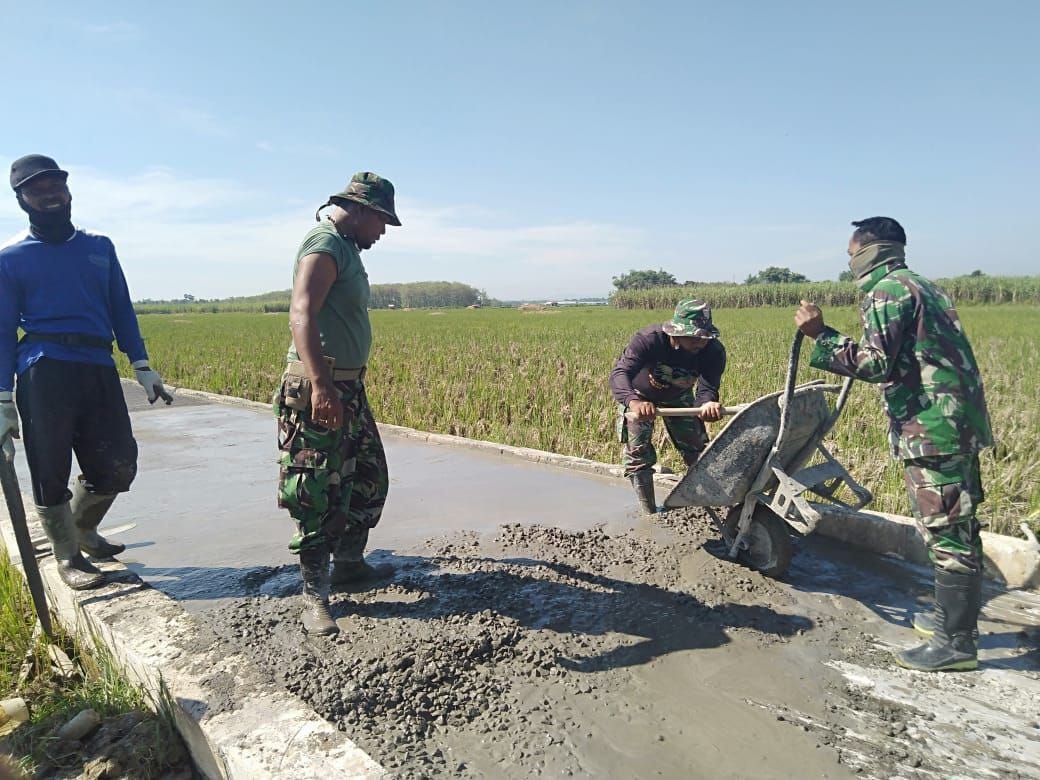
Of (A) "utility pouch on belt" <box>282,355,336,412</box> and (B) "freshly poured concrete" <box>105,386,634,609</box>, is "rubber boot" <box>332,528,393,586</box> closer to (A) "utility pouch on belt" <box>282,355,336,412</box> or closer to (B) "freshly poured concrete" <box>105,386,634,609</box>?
(B) "freshly poured concrete" <box>105,386,634,609</box>

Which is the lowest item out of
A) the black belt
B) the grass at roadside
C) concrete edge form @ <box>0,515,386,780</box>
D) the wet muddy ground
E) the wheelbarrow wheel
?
the grass at roadside

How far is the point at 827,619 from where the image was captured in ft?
9.73

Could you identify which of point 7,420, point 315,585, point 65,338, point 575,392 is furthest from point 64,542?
point 575,392

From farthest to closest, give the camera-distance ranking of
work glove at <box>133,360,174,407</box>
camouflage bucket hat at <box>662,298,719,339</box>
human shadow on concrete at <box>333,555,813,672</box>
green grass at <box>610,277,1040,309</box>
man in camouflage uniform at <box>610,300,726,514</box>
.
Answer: green grass at <box>610,277,1040,309</box> → man in camouflage uniform at <box>610,300,726,514</box> → camouflage bucket hat at <box>662,298,719,339</box> → work glove at <box>133,360,174,407</box> → human shadow on concrete at <box>333,555,813,672</box>

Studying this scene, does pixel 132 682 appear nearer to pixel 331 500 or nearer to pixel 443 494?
pixel 331 500

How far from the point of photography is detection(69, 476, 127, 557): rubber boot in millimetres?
3416

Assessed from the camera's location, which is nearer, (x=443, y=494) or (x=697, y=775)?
(x=697, y=775)

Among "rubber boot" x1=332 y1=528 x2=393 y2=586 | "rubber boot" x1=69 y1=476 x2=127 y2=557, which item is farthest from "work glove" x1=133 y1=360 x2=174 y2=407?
"rubber boot" x1=332 y1=528 x2=393 y2=586

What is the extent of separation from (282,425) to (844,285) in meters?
45.8

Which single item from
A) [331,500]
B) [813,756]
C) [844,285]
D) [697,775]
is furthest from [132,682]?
[844,285]

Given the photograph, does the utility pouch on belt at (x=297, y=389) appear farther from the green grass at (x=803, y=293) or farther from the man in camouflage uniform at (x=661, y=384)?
the green grass at (x=803, y=293)

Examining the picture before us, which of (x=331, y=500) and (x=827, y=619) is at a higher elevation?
(x=331, y=500)

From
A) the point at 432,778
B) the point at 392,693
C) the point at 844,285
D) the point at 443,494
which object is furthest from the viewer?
the point at 844,285

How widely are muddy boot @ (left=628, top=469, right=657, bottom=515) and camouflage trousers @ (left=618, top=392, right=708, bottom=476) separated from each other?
3cm
